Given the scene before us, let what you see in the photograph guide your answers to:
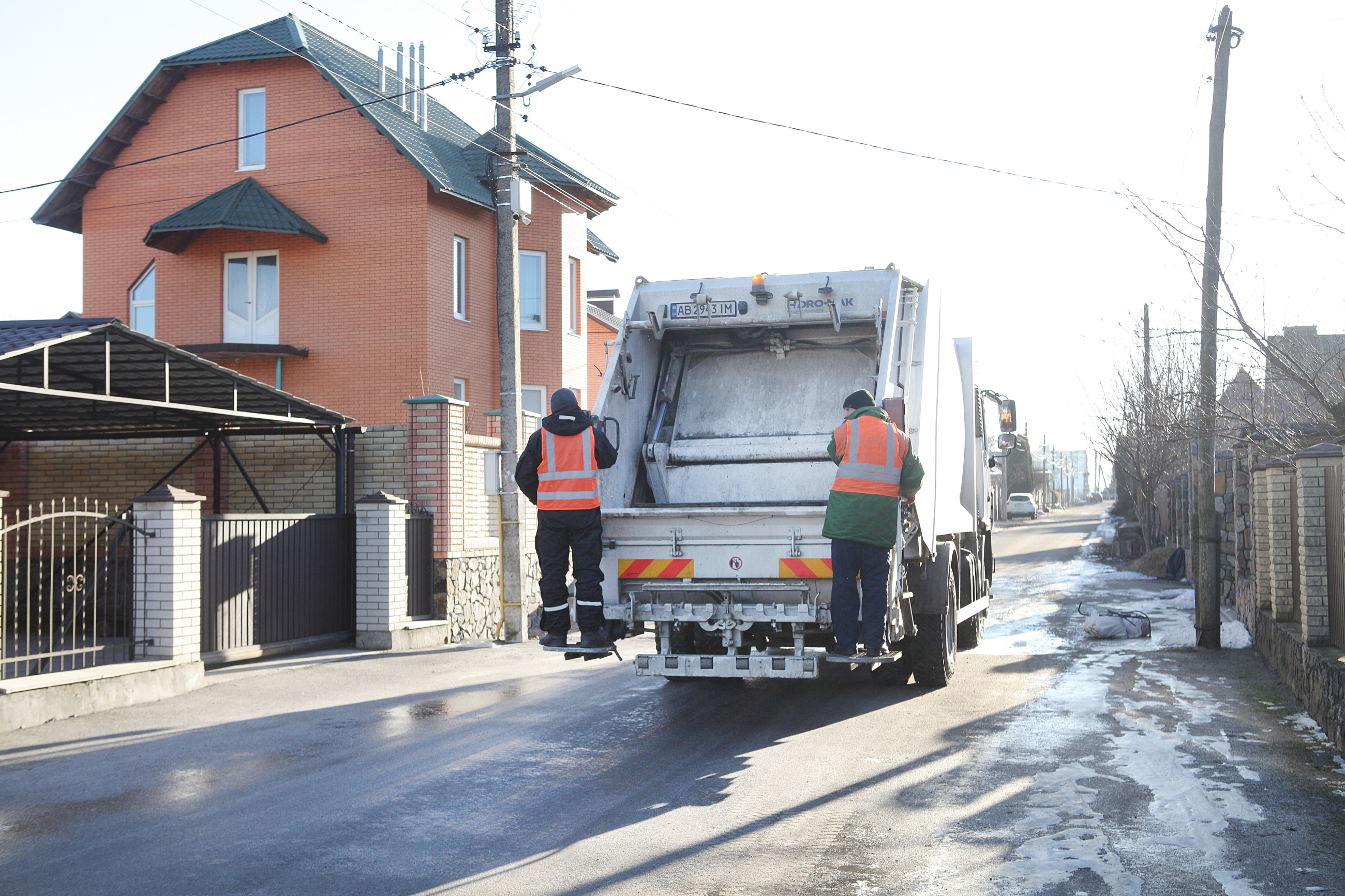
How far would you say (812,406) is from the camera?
9203 millimetres

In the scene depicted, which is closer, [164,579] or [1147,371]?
[164,579]

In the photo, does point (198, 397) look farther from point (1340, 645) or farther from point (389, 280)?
point (1340, 645)

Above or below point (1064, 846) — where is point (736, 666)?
above

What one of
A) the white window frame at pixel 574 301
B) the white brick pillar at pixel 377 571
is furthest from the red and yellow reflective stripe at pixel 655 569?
the white window frame at pixel 574 301

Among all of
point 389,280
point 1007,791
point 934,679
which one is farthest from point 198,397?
point 1007,791

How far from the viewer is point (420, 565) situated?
13.3m

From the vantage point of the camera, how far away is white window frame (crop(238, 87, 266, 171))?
68.6ft

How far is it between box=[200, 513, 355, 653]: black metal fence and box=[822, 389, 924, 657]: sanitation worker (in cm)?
608

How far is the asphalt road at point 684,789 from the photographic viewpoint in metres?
4.76

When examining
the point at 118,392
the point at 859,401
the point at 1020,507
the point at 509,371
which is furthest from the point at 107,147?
the point at 1020,507

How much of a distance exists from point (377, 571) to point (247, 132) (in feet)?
38.6

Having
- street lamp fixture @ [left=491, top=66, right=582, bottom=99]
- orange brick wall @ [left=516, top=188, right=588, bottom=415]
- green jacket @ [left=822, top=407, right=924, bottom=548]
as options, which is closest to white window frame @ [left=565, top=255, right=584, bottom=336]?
orange brick wall @ [left=516, top=188, right=588, bottom=415]

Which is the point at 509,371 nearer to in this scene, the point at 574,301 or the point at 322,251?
the point at 322,251

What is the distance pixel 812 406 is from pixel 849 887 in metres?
5.07
